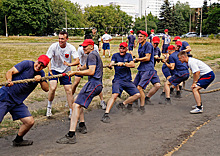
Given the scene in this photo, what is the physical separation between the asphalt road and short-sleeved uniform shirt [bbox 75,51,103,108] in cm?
75

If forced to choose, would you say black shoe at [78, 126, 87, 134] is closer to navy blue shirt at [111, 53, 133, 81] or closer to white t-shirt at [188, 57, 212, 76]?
navy blue shirt at [111, 53, 133, 81]

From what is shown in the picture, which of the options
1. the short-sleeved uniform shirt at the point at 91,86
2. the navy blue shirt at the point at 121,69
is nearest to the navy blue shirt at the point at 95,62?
the short-sleeved uniform shirt at the point at 91,86

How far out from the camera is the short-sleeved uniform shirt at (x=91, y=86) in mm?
5564

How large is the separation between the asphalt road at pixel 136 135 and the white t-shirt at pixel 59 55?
129cm

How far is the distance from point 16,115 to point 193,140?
3.44 meters

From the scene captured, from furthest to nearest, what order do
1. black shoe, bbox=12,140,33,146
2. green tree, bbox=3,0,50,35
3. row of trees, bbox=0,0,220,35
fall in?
row of trees, bbox=0,0,220,35 < green tree, bbox=3,0,50,35 < black shoe, bbox=12,140,33,146

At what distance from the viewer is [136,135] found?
18.4 ft

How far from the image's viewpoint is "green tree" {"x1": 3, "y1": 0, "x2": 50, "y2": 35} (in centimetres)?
6962

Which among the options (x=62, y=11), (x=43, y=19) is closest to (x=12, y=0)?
(x=43, y=19)

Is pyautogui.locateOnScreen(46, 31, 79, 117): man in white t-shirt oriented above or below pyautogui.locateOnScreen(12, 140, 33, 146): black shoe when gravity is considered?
above

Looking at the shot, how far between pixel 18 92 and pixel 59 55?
2.19 m

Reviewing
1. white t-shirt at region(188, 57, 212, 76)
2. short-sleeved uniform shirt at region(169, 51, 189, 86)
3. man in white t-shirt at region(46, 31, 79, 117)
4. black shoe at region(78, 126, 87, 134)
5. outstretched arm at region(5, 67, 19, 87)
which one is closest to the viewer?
outstretched arm at region(5, 67, 19, 87)

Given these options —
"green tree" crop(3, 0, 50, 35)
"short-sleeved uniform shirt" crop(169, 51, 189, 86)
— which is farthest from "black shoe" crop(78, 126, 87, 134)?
"green tree" crop(3, 0, 50, 35)

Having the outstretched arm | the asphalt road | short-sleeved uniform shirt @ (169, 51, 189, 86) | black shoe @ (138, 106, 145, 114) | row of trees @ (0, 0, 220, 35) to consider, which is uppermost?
row of trees @ (0, 0, 220, 35)
